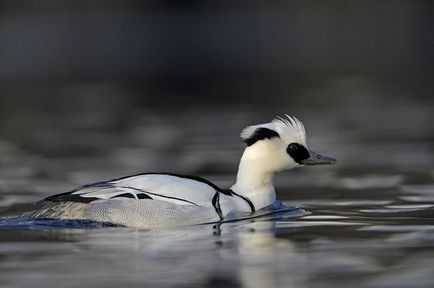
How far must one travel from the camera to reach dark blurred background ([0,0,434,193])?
19188mm

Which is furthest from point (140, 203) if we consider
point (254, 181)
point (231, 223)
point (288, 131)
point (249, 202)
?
point (288, 131)

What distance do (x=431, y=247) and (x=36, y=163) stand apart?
8.24m

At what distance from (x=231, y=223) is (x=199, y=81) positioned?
2014 cm

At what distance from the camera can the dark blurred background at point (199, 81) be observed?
755 inches

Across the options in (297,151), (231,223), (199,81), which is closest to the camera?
(231,223)

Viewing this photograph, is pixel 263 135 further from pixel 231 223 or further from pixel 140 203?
pixel 140 203

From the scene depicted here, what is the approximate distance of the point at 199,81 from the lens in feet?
108

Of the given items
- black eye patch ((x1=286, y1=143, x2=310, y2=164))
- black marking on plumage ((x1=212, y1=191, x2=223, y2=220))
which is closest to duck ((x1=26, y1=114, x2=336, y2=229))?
black marking on plumage ((x1=212, y1=191, x2=223, y2=220))

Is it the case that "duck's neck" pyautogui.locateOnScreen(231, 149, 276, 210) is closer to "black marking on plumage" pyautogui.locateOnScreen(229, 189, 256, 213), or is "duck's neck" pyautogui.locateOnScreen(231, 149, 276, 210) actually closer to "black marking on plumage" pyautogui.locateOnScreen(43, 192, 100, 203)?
"black marking on plumage" pyautogui.locateOnScreen(229, 189, 256, 213)

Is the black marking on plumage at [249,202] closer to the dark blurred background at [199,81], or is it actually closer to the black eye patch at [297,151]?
the black eye patch at [297,151]

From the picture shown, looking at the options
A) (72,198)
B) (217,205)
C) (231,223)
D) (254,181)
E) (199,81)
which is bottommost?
(231,223)

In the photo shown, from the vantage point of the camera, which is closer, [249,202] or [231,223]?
[231,223]

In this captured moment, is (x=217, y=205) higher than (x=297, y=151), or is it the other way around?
(x=297, y=151)

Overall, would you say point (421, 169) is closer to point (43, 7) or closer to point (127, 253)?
point (127, 253)
